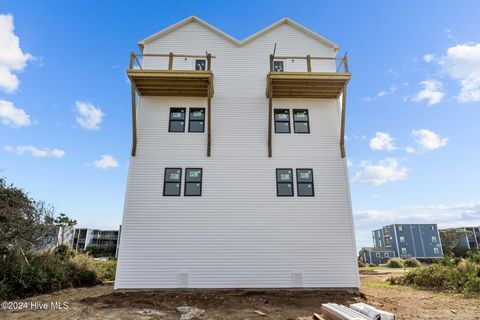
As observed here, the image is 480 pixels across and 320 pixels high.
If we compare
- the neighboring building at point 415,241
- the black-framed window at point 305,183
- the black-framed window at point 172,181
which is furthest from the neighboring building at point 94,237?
the neighboring building at point 415,241

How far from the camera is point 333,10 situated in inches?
440

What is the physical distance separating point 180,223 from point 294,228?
4038 millimetres

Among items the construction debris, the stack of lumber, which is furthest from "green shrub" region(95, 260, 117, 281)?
the construction debris

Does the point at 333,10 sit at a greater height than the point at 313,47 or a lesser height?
greater

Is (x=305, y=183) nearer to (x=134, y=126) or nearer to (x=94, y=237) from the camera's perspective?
(x=134, y=126)

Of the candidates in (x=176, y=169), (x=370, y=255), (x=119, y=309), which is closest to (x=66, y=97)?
(x=176, y=169)

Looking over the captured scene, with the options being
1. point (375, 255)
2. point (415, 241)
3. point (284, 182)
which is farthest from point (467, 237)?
point (284, 182)

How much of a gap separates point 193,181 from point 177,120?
102 inches

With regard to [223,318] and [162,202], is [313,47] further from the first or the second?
[223,318]

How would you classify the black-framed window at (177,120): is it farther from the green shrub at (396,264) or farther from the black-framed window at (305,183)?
the green shrub at (396,264)

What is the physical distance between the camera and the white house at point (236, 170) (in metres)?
8.67

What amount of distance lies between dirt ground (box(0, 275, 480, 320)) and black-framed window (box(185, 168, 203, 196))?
3275 millimetres

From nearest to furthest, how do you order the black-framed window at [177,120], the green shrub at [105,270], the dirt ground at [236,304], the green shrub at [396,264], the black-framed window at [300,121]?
1. the dirt ground at [236,304]
2. the black-framed window at [177,120]
3. the black-framed window at [300,121]
4. the green shrub at [105,270]
5. the green shrub at [396,264]

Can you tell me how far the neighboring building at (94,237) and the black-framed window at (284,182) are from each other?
57.1 m
